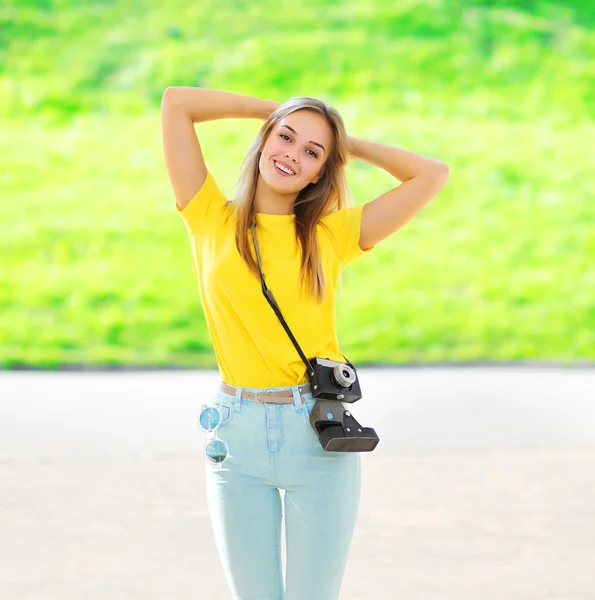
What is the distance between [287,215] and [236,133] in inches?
248

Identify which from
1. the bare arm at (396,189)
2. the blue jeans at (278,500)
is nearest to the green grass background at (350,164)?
the bare arm at (396,189)

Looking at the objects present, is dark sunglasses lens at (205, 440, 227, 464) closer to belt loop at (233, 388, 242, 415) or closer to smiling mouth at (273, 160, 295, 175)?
belt loop at (233, 388, 242, 415)

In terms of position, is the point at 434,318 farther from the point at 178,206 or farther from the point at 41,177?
the point at 178,206

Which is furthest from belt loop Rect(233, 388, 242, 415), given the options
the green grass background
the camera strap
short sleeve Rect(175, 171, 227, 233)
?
the green grass background

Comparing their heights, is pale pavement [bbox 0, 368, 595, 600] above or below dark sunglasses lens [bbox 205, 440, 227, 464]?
below

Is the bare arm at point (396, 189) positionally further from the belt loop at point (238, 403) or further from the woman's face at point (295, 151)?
the belt loop at point (238, 403)

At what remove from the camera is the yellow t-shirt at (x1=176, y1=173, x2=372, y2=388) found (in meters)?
1.79

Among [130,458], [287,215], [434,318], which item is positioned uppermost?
[287,215]

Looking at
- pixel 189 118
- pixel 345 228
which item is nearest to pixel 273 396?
pixel 345 228

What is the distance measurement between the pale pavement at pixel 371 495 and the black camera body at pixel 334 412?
1.35 metres

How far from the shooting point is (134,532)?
344cm

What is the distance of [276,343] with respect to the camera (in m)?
1.79

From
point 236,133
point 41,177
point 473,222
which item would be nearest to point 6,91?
point 41,177

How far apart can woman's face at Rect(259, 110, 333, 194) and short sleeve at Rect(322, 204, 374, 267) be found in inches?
3.5
